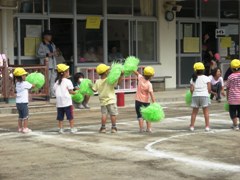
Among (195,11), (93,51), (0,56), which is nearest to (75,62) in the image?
(93,51)

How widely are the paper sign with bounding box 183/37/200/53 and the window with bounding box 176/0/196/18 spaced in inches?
38.9

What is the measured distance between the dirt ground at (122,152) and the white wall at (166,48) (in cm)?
865

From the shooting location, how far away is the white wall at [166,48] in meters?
21.5

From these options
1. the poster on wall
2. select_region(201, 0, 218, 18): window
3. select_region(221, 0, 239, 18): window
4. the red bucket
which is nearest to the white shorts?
the red bucket

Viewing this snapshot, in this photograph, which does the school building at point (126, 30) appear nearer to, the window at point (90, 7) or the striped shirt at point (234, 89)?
the window at point (90, 7)

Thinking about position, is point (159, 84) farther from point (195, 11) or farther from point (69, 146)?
point (69, 146)

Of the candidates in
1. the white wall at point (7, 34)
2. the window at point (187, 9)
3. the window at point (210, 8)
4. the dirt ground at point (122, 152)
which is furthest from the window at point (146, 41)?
the dirt ground at point (122, 152)

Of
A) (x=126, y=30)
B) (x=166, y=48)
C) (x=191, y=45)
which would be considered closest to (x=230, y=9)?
(x=191, y=45)

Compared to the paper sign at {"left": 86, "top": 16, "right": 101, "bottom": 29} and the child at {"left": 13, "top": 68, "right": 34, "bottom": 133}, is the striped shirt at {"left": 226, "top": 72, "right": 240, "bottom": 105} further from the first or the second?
the paper sign at {"left": 86, "top": 16, "right": 101, "bottom": 29}

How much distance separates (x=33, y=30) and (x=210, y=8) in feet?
28.9

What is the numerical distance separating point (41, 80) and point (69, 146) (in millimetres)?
3237

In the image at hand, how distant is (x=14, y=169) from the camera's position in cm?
790

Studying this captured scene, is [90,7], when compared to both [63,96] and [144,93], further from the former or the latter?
[144,93]

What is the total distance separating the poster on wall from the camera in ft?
60.3
